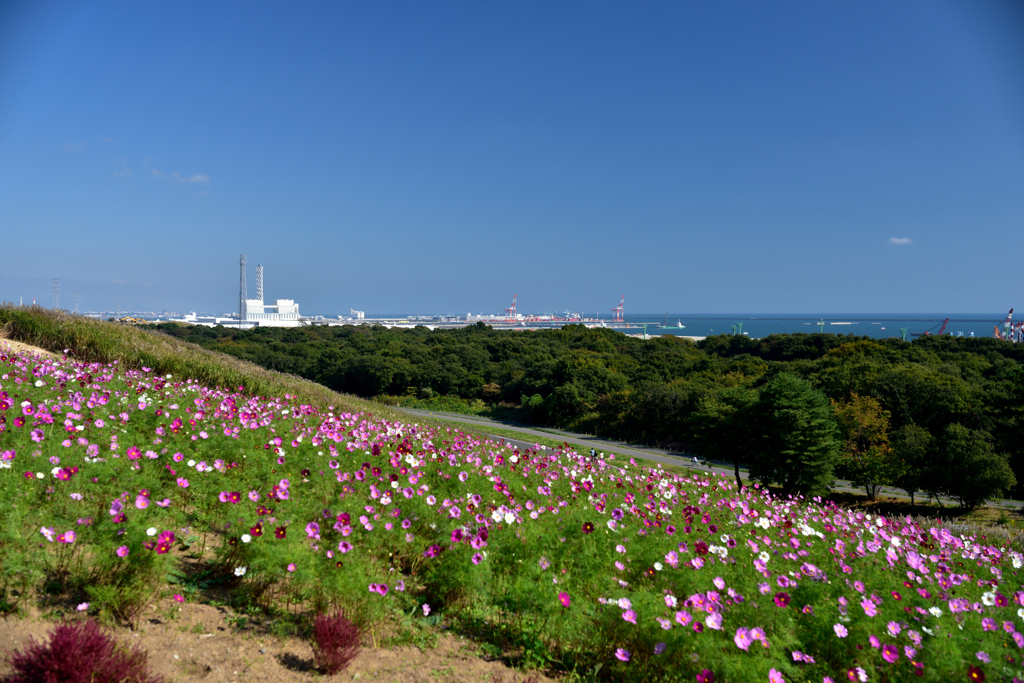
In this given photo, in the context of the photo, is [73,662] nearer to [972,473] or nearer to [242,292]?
[972,473]

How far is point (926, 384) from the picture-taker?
116 feet

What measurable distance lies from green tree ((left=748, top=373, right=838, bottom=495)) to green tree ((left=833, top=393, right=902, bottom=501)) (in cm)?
329

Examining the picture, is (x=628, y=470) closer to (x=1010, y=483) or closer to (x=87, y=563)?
(x=87, y=563)

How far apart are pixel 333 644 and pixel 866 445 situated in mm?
35106

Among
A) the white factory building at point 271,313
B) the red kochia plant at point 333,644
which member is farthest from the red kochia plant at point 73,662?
the white factory building at point 271,313

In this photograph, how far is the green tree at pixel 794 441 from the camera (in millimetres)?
21609

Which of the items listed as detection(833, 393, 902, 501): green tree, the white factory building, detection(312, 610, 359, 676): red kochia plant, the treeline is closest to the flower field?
detection(312, 610, 359, 676): red kochia plant

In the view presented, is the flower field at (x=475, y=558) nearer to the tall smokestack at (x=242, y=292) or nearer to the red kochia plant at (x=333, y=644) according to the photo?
the red kochia plant at (x=333, y=644)

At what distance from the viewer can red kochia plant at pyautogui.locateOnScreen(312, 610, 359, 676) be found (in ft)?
9.95

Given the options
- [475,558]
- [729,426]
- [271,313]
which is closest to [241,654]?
[475,558]

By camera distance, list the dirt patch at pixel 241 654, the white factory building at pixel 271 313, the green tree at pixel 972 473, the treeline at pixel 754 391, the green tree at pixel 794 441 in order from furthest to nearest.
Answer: the white factory building at pixel 271 313 < the treeline at pixel 754 391 < the green tree at pixel 972 473 < the green tree at pixel 794 441 < the dirt patch at pixel 241 654

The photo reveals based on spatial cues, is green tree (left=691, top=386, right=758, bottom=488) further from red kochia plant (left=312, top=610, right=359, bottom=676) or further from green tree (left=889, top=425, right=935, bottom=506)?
red kochia plant (left=312, top=610, right=359, bottom=676)

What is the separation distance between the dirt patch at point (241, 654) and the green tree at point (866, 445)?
25752 millimetres

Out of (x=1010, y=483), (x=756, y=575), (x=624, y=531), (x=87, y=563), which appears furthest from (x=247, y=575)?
(x=1010, y=483)
